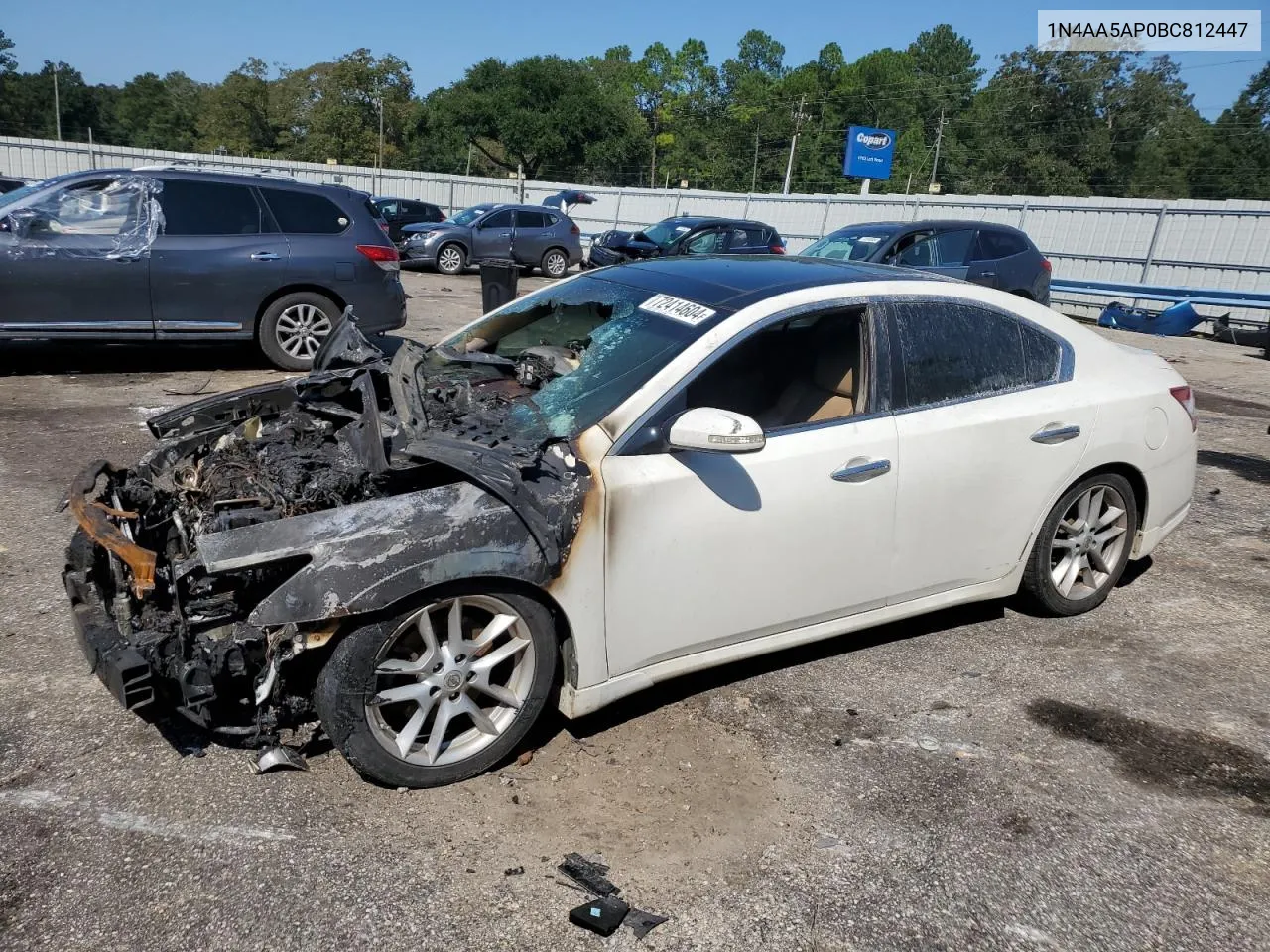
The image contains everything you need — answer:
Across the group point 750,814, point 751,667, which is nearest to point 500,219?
point 751,667

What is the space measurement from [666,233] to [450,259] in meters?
4.99

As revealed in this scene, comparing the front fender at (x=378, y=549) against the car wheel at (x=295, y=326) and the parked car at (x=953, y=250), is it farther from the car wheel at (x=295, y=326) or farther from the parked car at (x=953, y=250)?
the parked car at (x=953, y=250)

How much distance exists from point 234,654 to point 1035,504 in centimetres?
321

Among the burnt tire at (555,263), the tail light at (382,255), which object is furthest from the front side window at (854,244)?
the burnt tire at (555,263)

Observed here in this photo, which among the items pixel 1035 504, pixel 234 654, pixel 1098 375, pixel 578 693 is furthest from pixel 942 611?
pixel 234 654

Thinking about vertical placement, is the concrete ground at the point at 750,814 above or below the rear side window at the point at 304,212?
below

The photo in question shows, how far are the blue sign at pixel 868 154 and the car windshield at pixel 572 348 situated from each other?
148 ft

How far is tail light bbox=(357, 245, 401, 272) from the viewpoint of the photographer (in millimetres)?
9203

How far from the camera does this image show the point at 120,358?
9523mm

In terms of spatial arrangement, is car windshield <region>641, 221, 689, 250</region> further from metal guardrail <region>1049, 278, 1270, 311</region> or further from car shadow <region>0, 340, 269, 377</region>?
car shadow <region>0, 340, 269, 377</region>

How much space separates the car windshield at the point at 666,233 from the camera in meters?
18.5

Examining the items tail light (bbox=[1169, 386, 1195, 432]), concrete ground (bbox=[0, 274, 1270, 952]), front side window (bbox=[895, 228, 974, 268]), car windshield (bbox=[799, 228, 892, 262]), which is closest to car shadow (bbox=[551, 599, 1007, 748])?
concrete ground (bbox=[0, 274, 1270, 952])

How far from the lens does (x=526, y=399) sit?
141 inches

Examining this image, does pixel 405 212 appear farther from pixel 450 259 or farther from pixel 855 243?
pixel 855 243
